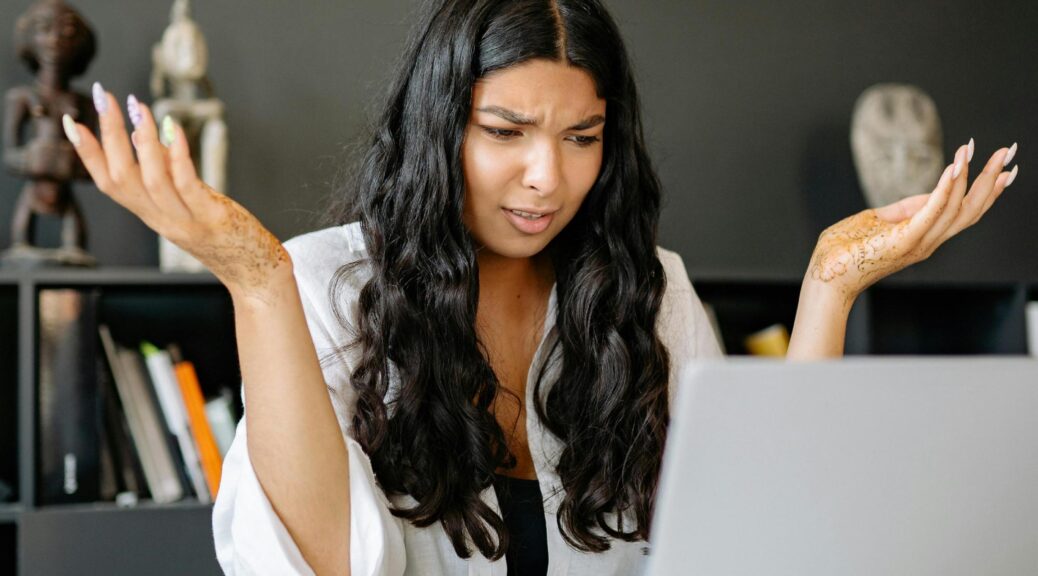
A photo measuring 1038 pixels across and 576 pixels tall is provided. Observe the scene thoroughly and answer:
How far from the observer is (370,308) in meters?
1.38

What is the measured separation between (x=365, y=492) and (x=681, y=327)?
A: 602 millimetres

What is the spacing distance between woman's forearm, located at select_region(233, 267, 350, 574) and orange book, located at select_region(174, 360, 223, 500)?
810mm

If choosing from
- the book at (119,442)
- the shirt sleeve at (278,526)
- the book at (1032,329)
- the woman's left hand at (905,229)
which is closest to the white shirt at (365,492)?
the shirt sleeve at (278,526)

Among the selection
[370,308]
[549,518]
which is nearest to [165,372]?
[370,308]

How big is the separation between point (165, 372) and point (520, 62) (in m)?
0.93

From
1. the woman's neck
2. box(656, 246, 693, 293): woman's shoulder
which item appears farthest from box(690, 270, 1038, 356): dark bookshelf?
the woman's neck

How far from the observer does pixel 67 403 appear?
180cm

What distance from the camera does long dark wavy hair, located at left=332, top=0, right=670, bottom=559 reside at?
51.8 inches

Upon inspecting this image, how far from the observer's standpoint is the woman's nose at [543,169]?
1.29 m

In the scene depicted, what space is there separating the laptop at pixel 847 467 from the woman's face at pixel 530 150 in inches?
27.3

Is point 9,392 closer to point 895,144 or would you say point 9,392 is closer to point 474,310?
point 474,310

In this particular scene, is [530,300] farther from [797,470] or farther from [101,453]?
[797,470]

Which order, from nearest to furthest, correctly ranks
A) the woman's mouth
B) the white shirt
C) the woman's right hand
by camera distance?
the woman's right hand → the white shirt → the woman's mouth

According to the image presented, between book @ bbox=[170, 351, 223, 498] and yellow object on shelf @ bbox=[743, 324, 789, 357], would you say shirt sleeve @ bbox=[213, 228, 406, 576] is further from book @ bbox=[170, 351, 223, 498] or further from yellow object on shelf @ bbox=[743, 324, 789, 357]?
yellow object on shelf @ bbox=[743, 324, 789, 357]
